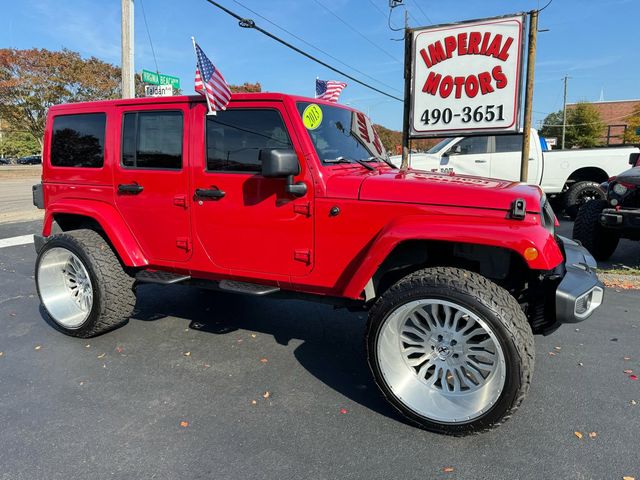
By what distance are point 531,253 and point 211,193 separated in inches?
84.3

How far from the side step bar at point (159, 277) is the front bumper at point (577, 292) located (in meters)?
2.66

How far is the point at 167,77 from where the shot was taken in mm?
12305

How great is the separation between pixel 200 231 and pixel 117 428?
1.43m

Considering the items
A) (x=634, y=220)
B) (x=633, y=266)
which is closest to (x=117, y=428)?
(x=634, y=220)

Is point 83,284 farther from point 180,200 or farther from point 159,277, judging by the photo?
point 180,200

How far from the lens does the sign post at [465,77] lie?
6.37 meters

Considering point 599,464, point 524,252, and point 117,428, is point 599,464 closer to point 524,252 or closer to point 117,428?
point 524,252

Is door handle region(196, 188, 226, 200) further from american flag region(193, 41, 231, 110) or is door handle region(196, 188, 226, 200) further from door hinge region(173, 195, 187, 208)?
american flag region(193, 41, 231, 110)

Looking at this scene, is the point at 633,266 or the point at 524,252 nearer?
the point at 524,252

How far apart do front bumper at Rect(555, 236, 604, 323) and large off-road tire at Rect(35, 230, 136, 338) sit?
10.7ft

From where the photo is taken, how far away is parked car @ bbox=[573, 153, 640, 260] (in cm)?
550

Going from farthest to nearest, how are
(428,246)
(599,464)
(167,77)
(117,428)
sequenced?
(167,77), (428,246), (117,428), (599,464)

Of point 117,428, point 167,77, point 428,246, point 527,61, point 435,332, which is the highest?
point 167,77

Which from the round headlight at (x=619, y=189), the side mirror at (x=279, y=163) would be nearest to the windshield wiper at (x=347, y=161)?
the side mirror at (x=279, y=163)
